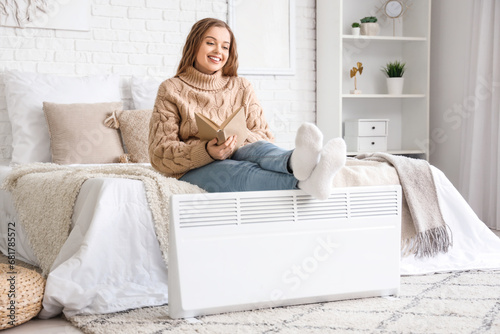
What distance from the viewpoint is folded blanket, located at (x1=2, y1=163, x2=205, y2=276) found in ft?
7.41

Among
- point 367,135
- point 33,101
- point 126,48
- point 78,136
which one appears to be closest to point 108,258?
point 78,136

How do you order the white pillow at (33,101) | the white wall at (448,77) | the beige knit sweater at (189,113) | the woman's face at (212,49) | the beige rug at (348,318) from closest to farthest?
1. the beige rug at (348,318)
2. the beige knit sweater at (189,113)
3. the woman's face at (212,49)
4. the white pillow at (33,101)
5. the white wall at (448,77)

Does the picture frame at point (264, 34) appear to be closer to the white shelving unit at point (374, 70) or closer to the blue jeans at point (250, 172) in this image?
the white shelving unit at point (374, 70)

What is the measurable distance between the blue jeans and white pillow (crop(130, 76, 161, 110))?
1.46 meters

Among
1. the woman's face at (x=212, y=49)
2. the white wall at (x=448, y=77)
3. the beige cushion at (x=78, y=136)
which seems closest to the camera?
the woman's face at (x=212, y=49)

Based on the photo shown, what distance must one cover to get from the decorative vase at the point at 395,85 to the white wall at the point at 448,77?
287 mm

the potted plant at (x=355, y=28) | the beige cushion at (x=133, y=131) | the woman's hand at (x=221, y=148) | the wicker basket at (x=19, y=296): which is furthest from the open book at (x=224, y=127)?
the potted plant at (x=355, y=28)

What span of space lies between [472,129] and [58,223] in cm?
277

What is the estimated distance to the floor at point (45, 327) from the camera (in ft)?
6.42

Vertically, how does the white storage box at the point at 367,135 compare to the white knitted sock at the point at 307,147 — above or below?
below

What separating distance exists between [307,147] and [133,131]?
1.86 meters

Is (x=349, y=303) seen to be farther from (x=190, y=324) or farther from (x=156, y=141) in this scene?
(x=156, y=141)

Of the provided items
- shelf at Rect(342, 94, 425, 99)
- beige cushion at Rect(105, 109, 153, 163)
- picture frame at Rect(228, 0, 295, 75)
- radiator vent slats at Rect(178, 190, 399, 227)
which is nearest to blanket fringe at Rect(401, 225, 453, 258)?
radiator vent slats at Rect(178, 190, 399, 227)

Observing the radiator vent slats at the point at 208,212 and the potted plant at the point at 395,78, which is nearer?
the radiator vent slats at the point at 208,212
